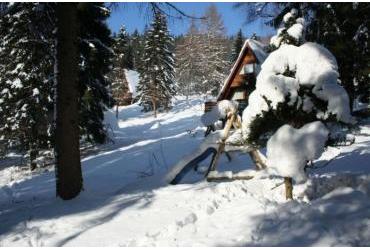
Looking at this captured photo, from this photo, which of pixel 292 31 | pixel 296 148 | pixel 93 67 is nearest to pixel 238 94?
pixel 93 67

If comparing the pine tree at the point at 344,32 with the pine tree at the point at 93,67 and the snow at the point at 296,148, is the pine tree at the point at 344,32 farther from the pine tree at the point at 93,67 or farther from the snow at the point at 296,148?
the pine tree at the point at 93,67

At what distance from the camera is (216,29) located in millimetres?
67375

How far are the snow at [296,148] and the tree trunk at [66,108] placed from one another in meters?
4.23

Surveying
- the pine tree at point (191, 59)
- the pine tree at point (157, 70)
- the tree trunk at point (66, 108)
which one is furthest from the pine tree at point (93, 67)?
the pine tree at point (191, 59)

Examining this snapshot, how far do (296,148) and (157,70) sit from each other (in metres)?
47.6

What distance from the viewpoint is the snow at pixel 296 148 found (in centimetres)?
631

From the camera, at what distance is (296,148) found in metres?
6.34

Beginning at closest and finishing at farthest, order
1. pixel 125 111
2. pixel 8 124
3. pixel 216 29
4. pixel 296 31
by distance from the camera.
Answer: pixel 296 31
pixel 8 124
pixel 125 111
pixel 216 29

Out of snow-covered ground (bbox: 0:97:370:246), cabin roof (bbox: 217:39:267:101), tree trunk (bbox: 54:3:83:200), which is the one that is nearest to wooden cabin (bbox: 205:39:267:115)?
cabin roof (bbox: 217:39:267:101)

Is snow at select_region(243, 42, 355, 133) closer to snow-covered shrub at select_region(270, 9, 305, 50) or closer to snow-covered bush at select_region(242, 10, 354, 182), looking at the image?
snow-covered bush at select_region(242, 10, 354, 182)

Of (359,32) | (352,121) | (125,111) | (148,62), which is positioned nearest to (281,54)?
(352,121)

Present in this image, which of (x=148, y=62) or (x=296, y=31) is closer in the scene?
(x=296, y=31)

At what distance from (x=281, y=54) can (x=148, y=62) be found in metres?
46.9

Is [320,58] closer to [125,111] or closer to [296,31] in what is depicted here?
[296,31]
